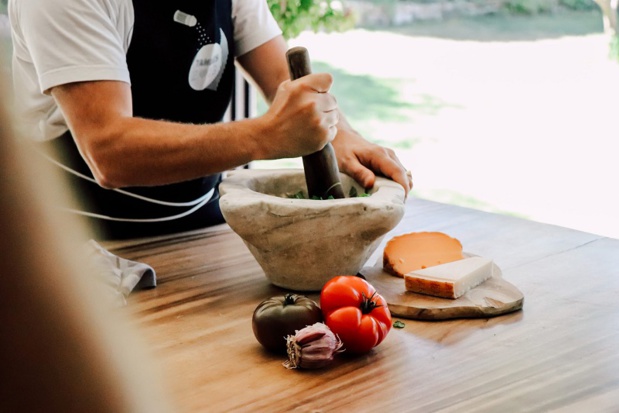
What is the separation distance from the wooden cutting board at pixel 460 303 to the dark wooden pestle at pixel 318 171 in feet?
0.78

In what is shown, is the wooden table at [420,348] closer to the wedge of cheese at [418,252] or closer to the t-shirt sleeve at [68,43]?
the wedge of cheese at [418,252]

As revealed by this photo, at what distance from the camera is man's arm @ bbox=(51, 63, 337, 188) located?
158 centimetres

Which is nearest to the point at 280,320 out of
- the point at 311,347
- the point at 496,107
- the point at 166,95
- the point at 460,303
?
the point at 311,347

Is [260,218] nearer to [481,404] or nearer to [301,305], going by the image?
[301,305]

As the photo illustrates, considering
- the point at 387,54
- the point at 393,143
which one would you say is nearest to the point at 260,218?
the point at 393,143

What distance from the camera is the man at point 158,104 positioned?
1.62m

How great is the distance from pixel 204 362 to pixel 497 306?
0.54 m

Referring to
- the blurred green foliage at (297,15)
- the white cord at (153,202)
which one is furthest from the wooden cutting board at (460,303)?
the blurred green foliage at (297,15)

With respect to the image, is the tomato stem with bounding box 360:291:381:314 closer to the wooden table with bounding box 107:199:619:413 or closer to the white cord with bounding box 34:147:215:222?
the wooden table with bounding box 107:199:619:413

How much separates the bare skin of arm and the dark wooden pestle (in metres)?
0.03

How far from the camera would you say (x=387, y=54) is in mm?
8633

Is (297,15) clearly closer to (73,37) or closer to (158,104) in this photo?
(158,104)

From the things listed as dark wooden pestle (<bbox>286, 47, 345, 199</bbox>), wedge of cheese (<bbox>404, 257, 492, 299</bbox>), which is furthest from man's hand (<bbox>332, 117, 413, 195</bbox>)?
wedge of cheese (<bbox>404, 257, 492, 299</bbox>)

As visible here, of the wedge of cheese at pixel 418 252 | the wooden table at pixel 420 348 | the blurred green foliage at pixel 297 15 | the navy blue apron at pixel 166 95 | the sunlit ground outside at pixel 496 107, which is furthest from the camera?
the sunlit ground outside at pixel 496 107
